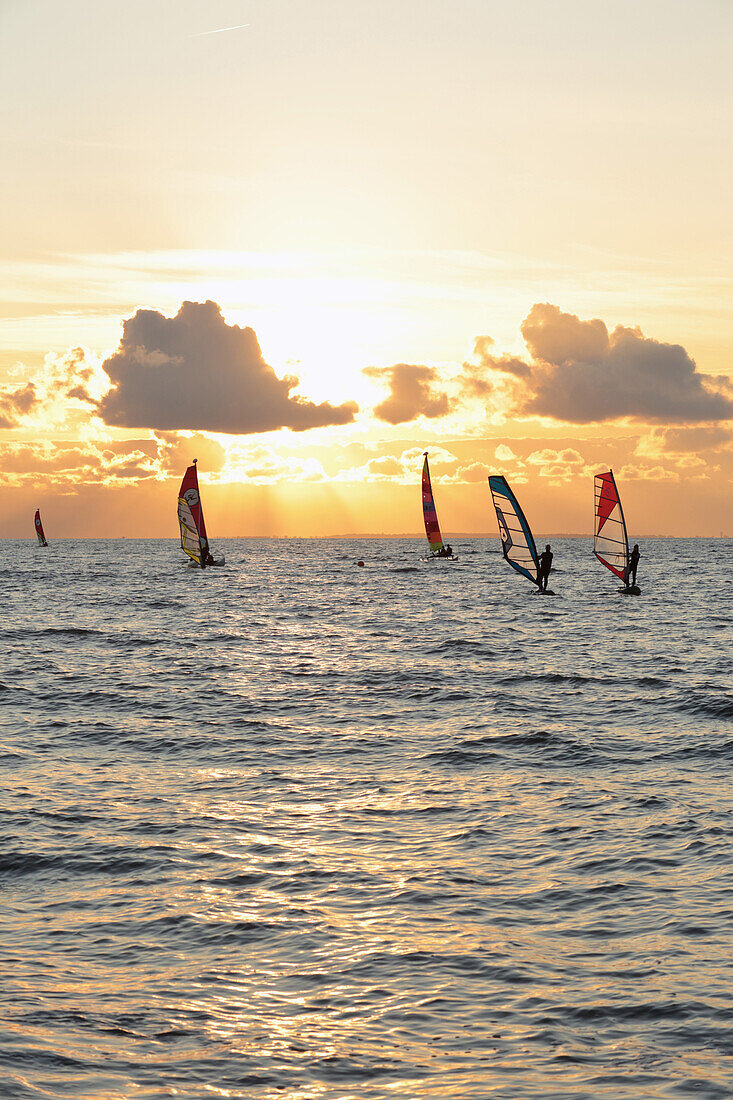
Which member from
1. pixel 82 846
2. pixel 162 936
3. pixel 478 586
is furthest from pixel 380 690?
pixel 478 586

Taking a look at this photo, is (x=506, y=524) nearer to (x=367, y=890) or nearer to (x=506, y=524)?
(x=506, y=524)

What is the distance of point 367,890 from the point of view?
9.95 meters

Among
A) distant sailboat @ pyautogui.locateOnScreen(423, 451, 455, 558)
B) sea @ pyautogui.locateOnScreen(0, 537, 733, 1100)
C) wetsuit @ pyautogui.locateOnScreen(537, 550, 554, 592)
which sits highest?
distant sailboat @ pyautogui.locateOnScreen(423, 451, 455, 558)

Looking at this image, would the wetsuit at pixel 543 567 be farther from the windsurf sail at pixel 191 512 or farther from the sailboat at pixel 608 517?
the windsurf sail at pixel 191 512

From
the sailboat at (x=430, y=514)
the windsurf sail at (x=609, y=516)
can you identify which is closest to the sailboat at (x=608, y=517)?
the windsurf sail at (x=609, y=516)

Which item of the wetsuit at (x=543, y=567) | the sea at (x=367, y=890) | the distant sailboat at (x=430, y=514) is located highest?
the distant sailboat at (x=430, y=514)

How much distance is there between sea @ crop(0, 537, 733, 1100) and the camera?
268 inches

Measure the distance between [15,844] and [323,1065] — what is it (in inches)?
240

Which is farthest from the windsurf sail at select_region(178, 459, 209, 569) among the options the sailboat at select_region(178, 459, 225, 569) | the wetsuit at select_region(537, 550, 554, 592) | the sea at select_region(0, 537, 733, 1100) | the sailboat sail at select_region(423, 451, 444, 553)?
the sea at select_region(0, 537, 733, 1100)

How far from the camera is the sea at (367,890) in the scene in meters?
6.81

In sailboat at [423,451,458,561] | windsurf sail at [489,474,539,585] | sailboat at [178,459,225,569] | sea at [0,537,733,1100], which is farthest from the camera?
sailboat at [423,451,458,561]

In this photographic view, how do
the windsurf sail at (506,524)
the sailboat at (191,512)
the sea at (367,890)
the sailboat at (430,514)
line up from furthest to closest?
the sailboat at (430,514) < the sailboat at (191,512) < the windsurf sail at (506,524) < the sea at (367,890)

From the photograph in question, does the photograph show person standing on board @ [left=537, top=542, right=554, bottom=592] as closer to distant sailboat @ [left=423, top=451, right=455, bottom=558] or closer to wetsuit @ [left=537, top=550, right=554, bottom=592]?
wetsuit @ [left=537, top=550, right=554, bottom=592]

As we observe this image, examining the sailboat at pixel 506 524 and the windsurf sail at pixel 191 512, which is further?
the windsurf sail at pixel 191 512
